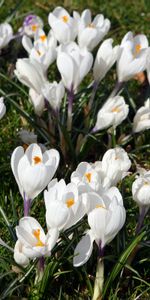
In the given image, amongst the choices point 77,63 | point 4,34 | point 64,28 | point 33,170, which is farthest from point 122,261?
point 4,34

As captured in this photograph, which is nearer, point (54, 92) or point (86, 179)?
point (86, 179)

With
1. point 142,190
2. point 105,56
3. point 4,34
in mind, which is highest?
point 4,34

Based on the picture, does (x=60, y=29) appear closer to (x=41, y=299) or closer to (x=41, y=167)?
(x=41, y=167)

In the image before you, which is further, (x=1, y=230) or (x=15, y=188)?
(x=15, y=188)

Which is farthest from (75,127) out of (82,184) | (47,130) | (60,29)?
(82,184)

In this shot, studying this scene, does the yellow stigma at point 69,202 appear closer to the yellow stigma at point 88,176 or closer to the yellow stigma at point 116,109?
the yellow stigma at point 88,176

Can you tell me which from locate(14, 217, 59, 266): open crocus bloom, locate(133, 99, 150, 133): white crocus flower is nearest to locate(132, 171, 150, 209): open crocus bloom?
locate(14, 217, 59, 266): open crocus bloom

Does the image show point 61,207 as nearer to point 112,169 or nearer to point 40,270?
point 40,270

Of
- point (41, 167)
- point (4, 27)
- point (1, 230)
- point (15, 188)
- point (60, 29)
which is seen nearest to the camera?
point (41, 167)

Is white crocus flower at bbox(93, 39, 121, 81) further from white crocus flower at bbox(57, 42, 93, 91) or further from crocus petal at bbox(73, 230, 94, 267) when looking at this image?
crocus petal at bbox(73, 230, 94, 267)
